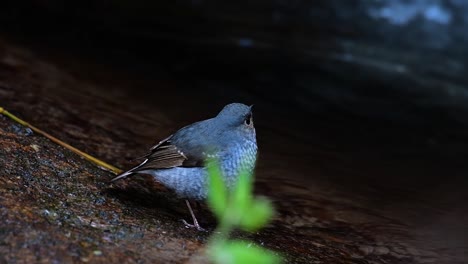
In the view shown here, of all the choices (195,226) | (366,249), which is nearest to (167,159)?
(195,226)

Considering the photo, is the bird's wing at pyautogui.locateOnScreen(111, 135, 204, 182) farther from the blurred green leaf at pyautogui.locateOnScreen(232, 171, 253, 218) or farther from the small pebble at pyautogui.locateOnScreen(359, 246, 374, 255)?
the blurred green leaf at pyautogui.locateOnScreen(232, 171, 253, 218)

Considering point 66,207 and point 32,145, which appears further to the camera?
point 32,145

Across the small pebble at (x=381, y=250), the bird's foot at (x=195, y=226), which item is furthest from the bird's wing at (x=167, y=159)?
the small pebble at (x=381, y=250)

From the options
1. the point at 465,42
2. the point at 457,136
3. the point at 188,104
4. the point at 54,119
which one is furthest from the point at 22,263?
the point at 465,42

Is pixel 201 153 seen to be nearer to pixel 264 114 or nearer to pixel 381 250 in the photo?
pixel 381 250

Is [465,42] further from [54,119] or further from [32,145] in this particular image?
[32,145]

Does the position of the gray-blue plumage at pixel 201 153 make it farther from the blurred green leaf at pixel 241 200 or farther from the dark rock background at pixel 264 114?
the blurred green leaf at pixel 241 200
